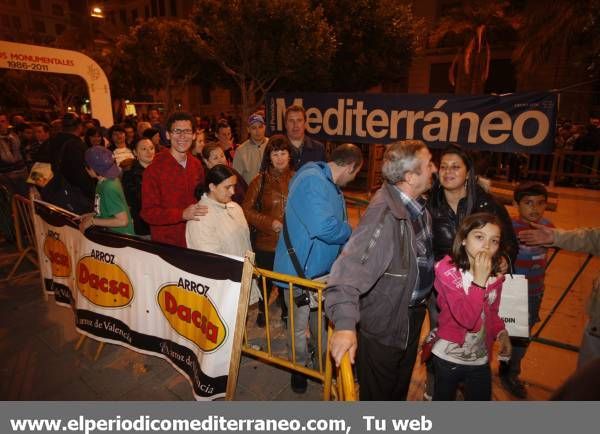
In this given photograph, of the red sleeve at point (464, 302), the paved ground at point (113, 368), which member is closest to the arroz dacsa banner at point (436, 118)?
the paved ground at point (113, 368)

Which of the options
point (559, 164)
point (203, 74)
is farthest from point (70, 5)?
point (559, 164)

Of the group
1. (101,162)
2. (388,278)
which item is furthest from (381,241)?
(101,162)

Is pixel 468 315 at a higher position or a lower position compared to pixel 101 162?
lower

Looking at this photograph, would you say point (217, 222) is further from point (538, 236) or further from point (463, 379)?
point (538, 236)

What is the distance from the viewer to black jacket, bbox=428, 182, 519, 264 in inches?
107

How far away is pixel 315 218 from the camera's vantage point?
105 inches

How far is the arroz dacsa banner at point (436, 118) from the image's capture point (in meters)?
5.79

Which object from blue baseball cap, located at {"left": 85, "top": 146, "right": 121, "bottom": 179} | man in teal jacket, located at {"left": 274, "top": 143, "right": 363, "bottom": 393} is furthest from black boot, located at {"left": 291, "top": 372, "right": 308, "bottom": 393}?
blue baseball cap, located at {"left": 85, "top": 146, "right": 121, "bottom": 179}

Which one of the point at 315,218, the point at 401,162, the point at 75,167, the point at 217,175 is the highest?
the point at 401,162

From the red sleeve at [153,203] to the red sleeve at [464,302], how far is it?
242 centimetres

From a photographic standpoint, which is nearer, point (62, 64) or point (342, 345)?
point (342, 345)

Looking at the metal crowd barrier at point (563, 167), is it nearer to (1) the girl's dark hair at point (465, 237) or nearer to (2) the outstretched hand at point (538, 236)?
(2) the outstretched hand at point (538, 236)

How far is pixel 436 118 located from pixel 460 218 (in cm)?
448

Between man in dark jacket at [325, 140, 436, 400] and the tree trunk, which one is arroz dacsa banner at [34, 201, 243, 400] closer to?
man in dark jacket at [325, 140, 436, 400]
